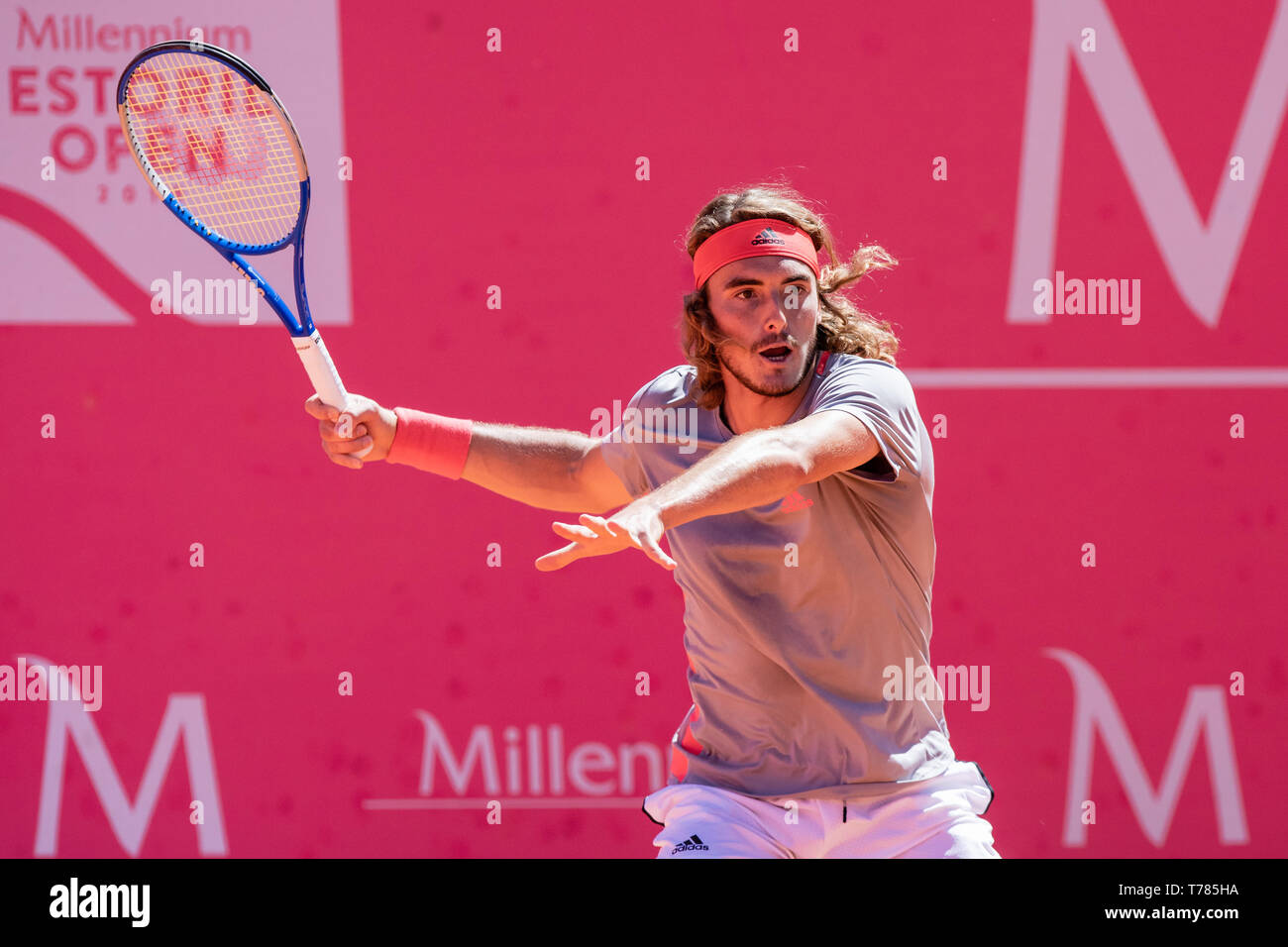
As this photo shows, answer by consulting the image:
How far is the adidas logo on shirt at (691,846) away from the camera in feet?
9.00

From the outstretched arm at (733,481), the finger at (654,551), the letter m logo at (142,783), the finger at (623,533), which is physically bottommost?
the letter m logo at (142,783)

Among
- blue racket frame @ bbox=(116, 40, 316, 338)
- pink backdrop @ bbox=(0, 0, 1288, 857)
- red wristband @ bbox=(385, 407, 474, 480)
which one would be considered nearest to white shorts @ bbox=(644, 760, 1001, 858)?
red wristband @ bbox=(385, 407, 474, 480)

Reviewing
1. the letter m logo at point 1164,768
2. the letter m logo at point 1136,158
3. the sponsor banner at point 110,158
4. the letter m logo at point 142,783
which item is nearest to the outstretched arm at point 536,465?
the sponsor banner at point 110,158

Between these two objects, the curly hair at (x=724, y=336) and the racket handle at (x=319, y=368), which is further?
the curly hair at (x=724, y=336)

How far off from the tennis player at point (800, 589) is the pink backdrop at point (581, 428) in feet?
4.52

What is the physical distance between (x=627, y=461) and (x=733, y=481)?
32.3 inches

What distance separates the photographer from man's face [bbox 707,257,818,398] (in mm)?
3043

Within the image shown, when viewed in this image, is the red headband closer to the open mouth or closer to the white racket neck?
the open mouth

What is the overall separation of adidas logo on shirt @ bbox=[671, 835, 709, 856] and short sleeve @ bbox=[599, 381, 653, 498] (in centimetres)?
84

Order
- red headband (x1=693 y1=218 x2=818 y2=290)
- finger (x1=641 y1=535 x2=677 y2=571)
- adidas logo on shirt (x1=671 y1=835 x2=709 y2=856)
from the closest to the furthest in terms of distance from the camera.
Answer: finger (x1=641 y1=535 x2=677 y2=571) < adidas logo on shirt (x1=671 y1=835 x2=709 y2=856) < red headband (x1=693 y1=218 x2=818 y2=290)

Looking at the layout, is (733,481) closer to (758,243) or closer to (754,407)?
(754,407)

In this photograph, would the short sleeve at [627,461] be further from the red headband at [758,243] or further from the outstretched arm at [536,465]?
the red headband at [758,243]

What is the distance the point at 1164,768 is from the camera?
456 centimetres
